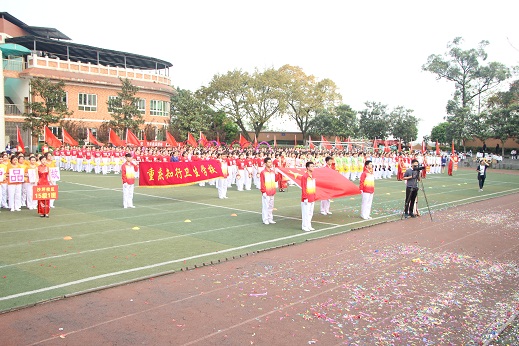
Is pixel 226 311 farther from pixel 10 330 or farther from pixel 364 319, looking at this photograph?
pixel 10 330

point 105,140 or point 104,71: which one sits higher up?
point 104,71

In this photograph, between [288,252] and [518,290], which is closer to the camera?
[518,290]

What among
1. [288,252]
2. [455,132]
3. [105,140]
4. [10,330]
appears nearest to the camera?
[10,330]

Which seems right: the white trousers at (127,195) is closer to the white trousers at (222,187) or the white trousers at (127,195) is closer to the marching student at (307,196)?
the white trousers at (222,187)

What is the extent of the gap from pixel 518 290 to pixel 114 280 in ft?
21.5

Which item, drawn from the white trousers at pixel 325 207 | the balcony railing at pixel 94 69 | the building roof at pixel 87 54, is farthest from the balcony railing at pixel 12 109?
the white trousers at pixel 325 207

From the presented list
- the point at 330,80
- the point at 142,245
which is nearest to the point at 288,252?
the point at 142,245

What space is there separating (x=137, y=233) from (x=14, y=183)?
584 cm

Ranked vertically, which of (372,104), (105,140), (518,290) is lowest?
(518,290)

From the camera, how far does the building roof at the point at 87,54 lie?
4159 centimetres

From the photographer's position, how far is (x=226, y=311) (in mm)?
5855

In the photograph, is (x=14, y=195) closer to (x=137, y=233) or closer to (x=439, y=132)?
(x=137, y=233)

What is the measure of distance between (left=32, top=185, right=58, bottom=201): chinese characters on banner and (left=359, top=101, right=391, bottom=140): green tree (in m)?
41.4

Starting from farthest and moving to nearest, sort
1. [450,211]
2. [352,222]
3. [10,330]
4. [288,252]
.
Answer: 1. [450,211]
2. [352,222]
3. [288,252]
4. [10,330]
